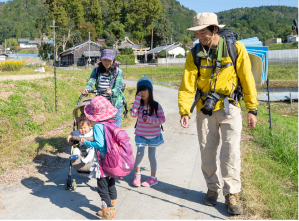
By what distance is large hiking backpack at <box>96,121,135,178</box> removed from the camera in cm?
338

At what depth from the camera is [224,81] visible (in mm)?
3611

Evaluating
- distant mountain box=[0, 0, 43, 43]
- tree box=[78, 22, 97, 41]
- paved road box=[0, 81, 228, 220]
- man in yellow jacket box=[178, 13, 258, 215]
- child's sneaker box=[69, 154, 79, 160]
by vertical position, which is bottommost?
paved road box=[0, 81, 228, 220]

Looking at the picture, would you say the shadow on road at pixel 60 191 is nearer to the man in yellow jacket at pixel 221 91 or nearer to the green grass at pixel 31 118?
the green grass at pixel 31 118

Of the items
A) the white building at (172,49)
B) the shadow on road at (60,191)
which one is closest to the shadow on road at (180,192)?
the shadow on road at (60,191)

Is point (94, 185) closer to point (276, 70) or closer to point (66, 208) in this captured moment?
point (66, 208)

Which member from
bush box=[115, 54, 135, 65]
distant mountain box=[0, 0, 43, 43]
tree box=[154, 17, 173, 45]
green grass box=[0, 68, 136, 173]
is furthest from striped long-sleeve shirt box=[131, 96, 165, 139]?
distant mountain box=[0, 0, 43, 43]

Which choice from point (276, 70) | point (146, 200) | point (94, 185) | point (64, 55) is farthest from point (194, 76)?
Result: point (64, 55)

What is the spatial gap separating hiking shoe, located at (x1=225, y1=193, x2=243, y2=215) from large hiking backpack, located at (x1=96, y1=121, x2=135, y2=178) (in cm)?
128

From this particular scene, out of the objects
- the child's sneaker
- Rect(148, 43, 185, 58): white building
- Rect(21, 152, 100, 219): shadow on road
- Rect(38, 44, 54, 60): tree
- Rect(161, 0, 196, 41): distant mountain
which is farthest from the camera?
Rect(161, 0, 196, 41): distant mountain

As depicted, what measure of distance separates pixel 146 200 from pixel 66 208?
1.03m

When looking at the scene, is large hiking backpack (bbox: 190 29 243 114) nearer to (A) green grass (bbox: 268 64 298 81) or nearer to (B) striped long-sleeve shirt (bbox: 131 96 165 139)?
(B) striped long-sleeve shirt (bbox: 131 96 165 139)

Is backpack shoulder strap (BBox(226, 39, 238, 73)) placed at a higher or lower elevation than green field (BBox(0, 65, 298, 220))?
higher

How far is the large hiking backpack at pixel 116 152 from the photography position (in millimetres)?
3381

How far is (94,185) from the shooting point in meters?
4.55
